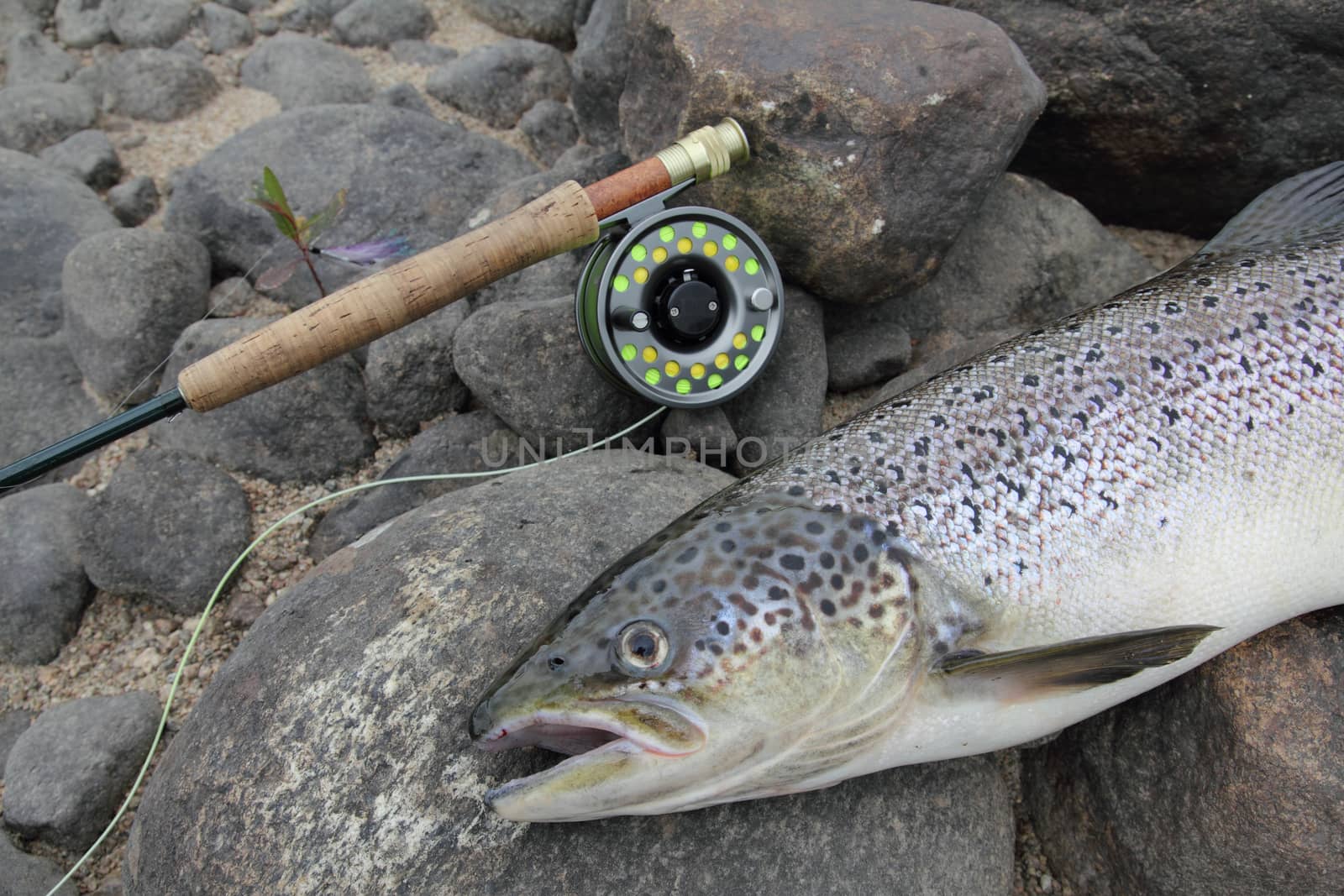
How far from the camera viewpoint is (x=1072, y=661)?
1.82m

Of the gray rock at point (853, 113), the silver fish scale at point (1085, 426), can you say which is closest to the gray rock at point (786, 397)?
the gray rock at point (853, 113)

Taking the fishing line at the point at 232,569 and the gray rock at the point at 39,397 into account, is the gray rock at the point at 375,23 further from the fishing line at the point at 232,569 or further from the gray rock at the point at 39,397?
the fishing line at the point at 232,569

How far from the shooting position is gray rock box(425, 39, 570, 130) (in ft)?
14.6

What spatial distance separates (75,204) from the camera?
376cm

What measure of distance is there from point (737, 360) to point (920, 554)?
3.59 ft

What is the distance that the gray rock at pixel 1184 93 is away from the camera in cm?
296

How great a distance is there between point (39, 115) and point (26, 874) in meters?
3.52

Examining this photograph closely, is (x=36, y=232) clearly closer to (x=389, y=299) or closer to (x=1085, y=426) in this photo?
(x=389, y=299)

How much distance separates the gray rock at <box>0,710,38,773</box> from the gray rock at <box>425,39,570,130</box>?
3.18 meters

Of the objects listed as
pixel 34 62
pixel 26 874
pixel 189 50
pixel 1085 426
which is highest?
pixel 34 62

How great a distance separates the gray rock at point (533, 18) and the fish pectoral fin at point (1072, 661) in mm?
4145

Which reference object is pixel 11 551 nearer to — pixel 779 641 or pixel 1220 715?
pixel 779 641

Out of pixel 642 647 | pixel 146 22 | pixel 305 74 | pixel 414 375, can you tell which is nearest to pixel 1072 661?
pixel 642 647

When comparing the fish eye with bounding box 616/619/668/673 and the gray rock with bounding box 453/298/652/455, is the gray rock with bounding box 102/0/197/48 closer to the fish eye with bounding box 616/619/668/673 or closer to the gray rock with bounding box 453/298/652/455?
the gray rock with bounding box 453/298/652/455
